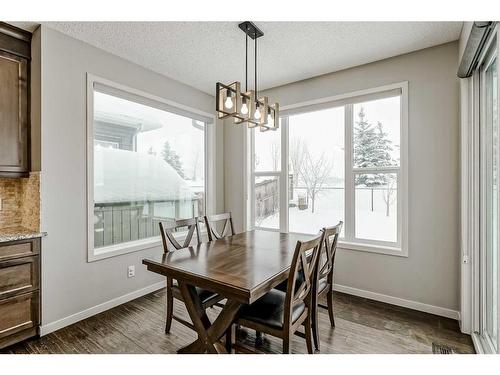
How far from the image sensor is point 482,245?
7.09 feet

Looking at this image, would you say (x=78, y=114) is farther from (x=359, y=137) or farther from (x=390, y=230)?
(x=390, y=230)

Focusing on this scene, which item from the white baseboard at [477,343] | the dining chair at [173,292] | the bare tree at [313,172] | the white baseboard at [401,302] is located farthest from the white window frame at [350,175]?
the dining chair at [173,292]

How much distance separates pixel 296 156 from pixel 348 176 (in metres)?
0.78

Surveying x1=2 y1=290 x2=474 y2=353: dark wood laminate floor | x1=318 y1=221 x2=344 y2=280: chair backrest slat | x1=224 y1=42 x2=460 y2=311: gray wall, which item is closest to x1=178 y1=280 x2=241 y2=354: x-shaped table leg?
x1=2 y1=290 x2=474 y2=353: dark wood laminate floor

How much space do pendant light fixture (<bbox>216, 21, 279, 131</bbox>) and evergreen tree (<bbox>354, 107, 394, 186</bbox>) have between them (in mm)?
1231

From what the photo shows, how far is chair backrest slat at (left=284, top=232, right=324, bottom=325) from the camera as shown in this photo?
161 cm

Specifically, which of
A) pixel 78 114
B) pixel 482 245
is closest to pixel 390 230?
pixel 482 245

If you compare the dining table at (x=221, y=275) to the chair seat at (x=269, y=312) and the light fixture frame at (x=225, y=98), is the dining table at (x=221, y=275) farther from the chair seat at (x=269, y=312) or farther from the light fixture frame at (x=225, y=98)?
the light fixture frame at (x=225, y=98)

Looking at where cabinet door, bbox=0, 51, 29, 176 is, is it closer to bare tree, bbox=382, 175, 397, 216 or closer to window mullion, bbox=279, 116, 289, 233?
window mullion, bbox=279, 116, 289, 233

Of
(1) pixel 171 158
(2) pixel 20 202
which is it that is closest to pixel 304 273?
(1) pixel 171 158

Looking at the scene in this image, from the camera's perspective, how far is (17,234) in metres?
2.22

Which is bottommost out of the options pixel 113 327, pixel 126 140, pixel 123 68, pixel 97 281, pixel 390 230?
pixel 113 327

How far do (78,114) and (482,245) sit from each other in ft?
12.2

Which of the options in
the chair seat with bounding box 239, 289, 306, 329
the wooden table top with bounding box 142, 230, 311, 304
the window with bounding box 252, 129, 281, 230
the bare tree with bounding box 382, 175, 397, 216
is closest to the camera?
the wooden table top with bounding box 142, 230, 311, 304
